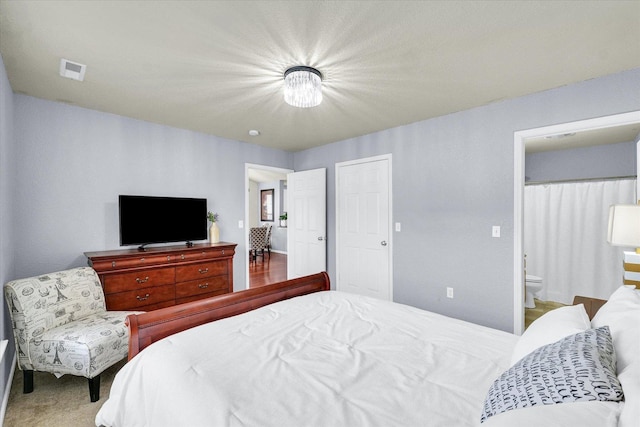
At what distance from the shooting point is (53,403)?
201 cm

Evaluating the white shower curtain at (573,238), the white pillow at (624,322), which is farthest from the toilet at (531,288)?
the white pillow at (624,322)

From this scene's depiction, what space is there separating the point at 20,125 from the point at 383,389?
11.8 ft

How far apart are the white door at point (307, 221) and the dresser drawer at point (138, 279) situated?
2.04m

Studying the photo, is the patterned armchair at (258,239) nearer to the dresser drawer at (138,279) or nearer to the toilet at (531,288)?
the dresser drawer at (138,279)

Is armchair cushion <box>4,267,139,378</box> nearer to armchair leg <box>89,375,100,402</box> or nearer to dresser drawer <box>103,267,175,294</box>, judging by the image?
armchair leg <box>89,375,100,402</box>

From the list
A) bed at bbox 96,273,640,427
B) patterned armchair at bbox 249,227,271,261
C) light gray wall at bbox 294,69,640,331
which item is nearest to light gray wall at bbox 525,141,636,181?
light gray wall at bbox 294,69,640,331

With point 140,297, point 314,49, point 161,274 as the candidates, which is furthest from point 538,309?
point 140,297

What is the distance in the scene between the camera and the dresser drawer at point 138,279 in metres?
2.81

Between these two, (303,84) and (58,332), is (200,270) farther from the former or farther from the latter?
(303,84)

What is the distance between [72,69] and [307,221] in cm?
322

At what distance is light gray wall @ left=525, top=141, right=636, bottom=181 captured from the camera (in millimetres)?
3957

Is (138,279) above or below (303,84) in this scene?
below

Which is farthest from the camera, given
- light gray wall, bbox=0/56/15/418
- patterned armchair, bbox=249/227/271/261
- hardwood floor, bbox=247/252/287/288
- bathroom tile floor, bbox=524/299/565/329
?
patterned armchair, bbox=249/227/271/261

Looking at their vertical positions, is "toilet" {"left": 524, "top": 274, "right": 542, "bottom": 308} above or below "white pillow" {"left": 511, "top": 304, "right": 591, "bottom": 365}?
below
